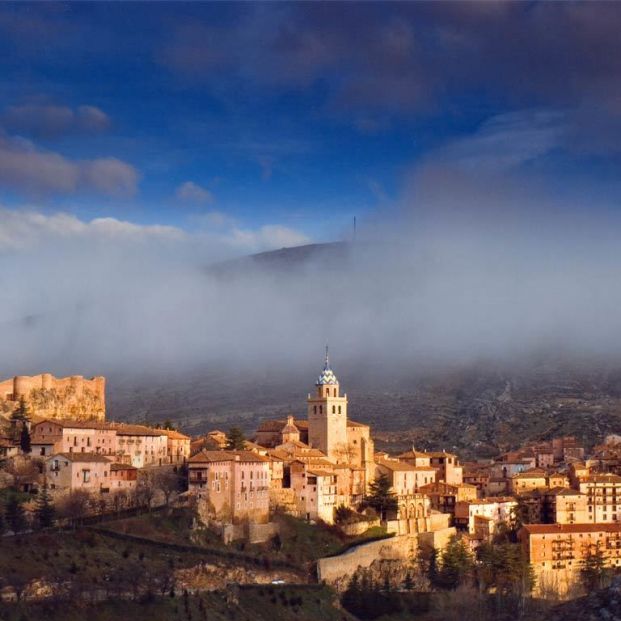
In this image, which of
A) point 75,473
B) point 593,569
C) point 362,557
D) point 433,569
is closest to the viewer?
point 75,473

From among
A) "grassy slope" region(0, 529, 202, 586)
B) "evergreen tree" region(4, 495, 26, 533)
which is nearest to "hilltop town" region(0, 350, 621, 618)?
"evergreen tree" region(4, 495, 26, 533)

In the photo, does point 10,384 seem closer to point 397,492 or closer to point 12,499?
point 12,499

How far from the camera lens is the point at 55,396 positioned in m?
100

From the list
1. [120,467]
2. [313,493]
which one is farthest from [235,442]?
[120,467]

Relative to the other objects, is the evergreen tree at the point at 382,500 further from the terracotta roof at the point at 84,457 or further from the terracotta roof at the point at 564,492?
the terracotta roof at the point at 84,457

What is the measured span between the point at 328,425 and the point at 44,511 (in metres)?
31.2

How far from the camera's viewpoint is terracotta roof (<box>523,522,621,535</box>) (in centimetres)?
9738

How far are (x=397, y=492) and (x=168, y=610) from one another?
30.6 metres

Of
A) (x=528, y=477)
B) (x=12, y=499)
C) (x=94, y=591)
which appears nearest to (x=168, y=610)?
(x=94, y=591)

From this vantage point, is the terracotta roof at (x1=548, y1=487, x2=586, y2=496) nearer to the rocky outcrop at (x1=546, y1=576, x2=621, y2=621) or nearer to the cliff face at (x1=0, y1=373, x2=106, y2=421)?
the cliff face at (x1=0, y1=373, x2=106, y2=421)

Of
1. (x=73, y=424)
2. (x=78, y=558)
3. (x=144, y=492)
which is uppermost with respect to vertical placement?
(x=73, y=424)

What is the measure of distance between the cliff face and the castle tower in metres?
15.4

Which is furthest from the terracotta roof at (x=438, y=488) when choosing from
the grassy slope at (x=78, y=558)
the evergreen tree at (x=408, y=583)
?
the grassy slope at (x=78, y=558)

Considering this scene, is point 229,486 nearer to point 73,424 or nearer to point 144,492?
point 144,492
